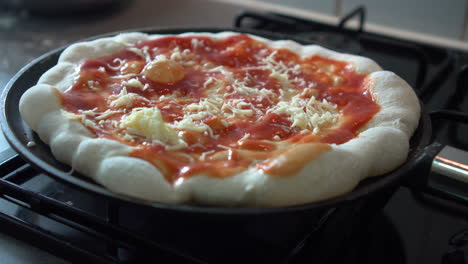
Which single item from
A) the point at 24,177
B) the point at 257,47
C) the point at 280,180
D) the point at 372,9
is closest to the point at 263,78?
the point at 257,47

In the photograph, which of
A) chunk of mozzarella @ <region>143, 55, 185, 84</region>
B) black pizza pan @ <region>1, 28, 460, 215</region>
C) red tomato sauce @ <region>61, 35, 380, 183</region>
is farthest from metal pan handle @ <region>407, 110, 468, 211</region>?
chunk of mozzarella @ <region>143, 55, 185, 84</region>

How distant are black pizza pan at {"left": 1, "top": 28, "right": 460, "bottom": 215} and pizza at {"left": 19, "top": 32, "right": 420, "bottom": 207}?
19 mm

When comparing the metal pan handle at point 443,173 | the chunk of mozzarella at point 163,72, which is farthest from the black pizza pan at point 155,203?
the chunk of mozzarella at point 163,72

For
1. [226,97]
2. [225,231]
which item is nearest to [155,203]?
[225,231]

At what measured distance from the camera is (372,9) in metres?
1.90

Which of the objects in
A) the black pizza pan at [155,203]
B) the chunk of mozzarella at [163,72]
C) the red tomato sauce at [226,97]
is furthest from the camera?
the chunk of mozzarella at [163,72]

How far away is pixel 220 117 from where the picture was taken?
0.96 meters

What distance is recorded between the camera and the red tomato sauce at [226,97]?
0.84 metres

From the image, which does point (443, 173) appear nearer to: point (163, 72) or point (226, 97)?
point (226, 97)

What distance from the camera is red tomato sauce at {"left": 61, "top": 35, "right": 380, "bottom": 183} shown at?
84 centimetres

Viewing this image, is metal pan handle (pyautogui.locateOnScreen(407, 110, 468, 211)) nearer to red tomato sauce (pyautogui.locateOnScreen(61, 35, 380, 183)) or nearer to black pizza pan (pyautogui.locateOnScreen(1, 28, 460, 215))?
black pizza pan (pyautogui.locateOnScreen(1, 28, 460, 215))

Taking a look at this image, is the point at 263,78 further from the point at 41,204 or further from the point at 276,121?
the point at 41,204

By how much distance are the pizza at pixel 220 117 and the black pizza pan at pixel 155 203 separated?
0.02 metres

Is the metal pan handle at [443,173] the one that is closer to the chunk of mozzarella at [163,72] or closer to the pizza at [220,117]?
the pizza at [220,117]
